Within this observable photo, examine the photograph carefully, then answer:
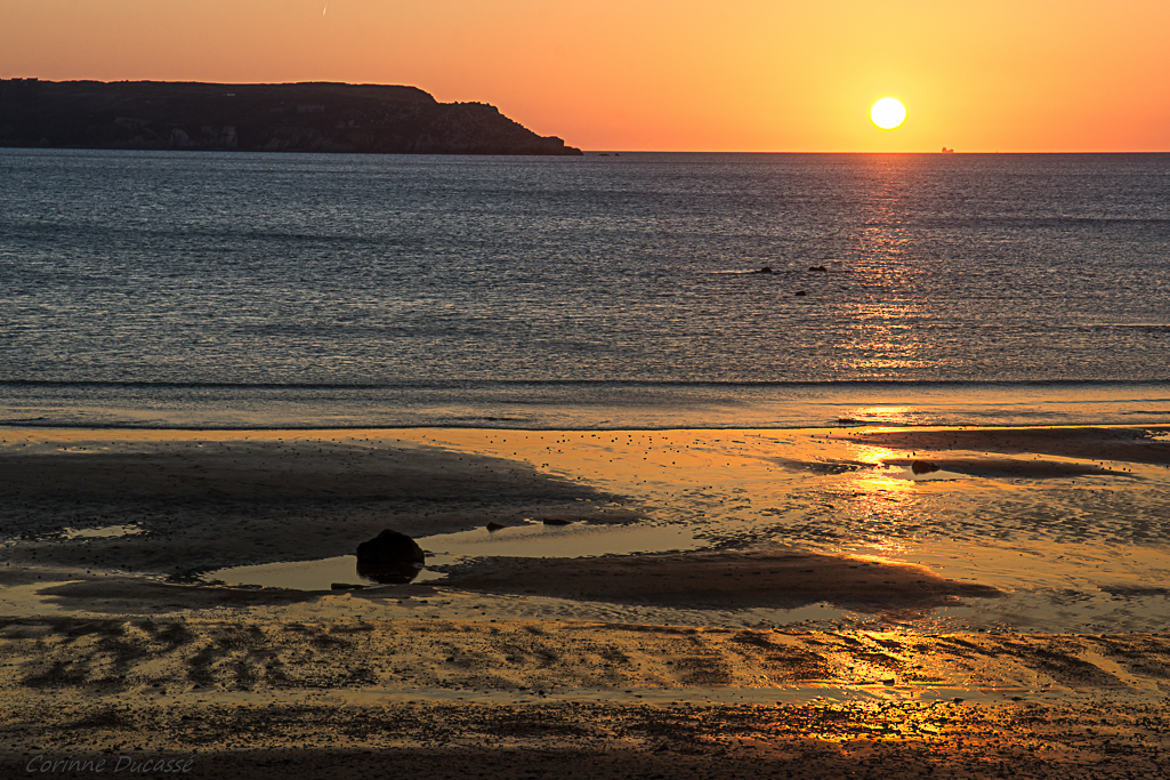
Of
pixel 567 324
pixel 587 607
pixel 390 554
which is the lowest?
pixel 567 324

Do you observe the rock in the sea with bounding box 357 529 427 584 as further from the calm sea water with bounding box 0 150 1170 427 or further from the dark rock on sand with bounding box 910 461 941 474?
the calm sea water with bounding box 0 150 1170 427

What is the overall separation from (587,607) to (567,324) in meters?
35.2

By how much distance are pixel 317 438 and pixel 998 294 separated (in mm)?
Answer: 47638

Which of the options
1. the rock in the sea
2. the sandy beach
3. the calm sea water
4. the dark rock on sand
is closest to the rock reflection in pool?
the rock in the sea

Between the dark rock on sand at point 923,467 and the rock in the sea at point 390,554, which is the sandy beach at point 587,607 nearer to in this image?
the dark rock on sand at point 923,467

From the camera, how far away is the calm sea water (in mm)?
30656

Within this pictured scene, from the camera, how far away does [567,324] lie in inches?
1911

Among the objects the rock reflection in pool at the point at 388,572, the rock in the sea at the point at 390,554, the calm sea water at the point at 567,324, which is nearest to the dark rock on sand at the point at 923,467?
the calm sea water at the point at 567,324

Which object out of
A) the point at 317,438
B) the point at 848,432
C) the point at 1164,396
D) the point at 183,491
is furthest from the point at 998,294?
the point at 183,491

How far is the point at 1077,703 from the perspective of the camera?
10305 mm

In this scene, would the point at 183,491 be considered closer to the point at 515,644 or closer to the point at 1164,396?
the point at 515,644

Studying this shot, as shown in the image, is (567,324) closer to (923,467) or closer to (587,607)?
(923,467)

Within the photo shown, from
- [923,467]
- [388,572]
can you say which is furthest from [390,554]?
[923,467]

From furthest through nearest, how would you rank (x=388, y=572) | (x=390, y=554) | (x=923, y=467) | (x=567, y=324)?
(x=567, y=324)
(x=923, y=467)
(x=390, y=554)
(x=388, y=572)
